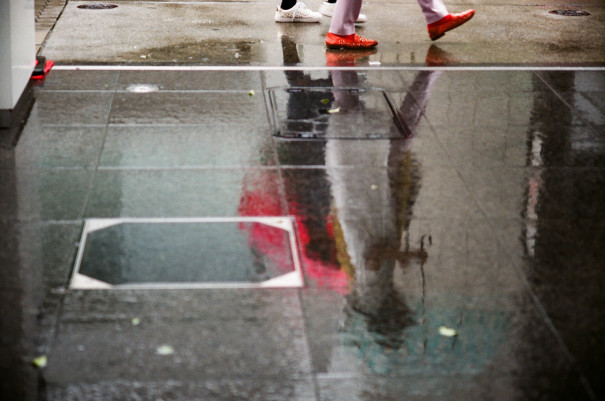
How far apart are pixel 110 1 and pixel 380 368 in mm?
8513

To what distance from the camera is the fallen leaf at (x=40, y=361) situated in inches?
154

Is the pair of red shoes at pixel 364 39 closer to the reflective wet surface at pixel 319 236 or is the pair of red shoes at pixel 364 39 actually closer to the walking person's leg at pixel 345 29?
the walking person's leg at pixel 345 29

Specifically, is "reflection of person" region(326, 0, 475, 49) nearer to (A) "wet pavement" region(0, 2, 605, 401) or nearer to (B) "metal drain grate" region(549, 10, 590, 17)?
(A) "wet pavement" region(0, 2, 605, 401)

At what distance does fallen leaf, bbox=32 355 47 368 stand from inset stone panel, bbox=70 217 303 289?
66 centimetres

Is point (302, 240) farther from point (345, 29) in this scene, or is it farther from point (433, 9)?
point (433, 9)

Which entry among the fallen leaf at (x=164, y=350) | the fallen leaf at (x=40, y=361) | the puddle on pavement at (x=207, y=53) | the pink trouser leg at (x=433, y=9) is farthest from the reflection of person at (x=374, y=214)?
the pink trouser leg at (x=433, y=9)

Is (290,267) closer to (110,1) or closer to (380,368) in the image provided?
(380,368)

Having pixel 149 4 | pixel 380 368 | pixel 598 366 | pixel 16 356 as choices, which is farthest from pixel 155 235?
pixel 149 4

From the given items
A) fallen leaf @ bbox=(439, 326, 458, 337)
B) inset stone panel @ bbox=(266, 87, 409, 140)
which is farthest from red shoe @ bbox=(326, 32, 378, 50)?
fallen leaf @ bbox=(439, 326, 458, 337)

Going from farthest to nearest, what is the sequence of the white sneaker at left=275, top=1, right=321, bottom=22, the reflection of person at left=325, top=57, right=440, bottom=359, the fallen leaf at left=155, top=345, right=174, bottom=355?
1. the white sneaker at left=275, top=1, right=321, bottom=22
2. the reflection of person at left=325, top=57, right=440, bottom=359
3. the fallen leaf at left=155, top=345, right=174, bottom=355

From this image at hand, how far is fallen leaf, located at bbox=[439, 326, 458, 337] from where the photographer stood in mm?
4285

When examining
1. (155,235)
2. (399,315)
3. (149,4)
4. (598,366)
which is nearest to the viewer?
(598,366)

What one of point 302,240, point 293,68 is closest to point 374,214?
point 302,240

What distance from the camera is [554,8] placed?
11.8m
